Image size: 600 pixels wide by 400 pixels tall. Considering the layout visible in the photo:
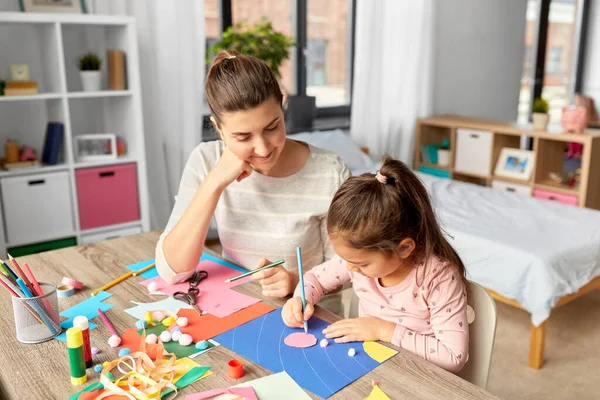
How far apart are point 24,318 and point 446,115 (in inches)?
→ 147

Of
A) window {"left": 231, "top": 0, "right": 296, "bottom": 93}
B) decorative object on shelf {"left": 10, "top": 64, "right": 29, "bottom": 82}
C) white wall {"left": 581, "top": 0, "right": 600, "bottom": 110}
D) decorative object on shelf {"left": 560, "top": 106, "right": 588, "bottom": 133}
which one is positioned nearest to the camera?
decorative object on shelf {"left": 10, "top": 64, "right": 29, "bottom": 82}

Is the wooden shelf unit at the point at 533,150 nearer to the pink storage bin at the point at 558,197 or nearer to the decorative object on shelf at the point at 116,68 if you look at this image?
the pink storage bin at the point at 558,197

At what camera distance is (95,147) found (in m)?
2.75

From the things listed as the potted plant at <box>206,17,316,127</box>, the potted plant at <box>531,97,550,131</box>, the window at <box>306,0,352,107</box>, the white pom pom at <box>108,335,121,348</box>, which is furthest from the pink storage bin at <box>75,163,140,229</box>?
the potted plant at <box>531,97,550,131</box>

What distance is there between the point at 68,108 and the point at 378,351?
212 centimetres

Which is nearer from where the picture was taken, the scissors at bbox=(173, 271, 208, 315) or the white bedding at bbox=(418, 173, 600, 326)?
the scissors at bbox=(173, 271, 208, 315)

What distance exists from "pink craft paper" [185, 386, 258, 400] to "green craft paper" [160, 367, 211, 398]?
0.11 feet

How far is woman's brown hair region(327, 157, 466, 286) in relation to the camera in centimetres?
101

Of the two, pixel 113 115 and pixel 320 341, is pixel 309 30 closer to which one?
pixel 113 115

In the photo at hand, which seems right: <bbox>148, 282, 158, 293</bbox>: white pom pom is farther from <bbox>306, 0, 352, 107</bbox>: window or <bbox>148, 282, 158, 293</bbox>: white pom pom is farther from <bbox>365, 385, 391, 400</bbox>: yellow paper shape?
<bbox>306, 0, 352, 107</bbox>: window

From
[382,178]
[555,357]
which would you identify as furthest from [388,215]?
[555,357]

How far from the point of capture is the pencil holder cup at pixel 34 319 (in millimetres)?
1002

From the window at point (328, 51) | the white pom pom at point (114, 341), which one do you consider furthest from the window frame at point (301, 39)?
the white pom pom at point (114, 341)

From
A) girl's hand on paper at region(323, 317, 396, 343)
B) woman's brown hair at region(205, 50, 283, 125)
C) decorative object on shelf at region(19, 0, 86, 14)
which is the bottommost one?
girl's hand on paper at region(323, 317, 396, 343)
